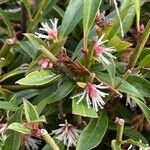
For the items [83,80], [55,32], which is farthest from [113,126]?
[55,32]

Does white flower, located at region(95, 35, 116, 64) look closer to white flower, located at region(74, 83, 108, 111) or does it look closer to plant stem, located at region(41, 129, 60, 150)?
white flower, located at region(74, 83, 108, 111)

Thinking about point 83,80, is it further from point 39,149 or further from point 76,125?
point 39,149

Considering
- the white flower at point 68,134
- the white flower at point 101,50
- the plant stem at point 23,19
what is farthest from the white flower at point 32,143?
the plant stem at point 23,19

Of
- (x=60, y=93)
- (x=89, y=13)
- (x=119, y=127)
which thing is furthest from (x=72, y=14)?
(x=119, y=127)

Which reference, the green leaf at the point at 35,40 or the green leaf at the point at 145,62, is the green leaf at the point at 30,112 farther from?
the green leaf at the point at 145,62

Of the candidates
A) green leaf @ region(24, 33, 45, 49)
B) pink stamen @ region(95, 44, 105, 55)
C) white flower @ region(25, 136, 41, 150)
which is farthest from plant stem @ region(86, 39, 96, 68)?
white flower @ region(25, 136, 41, 150)

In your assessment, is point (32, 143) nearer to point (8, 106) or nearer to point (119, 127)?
point (8, 106)
